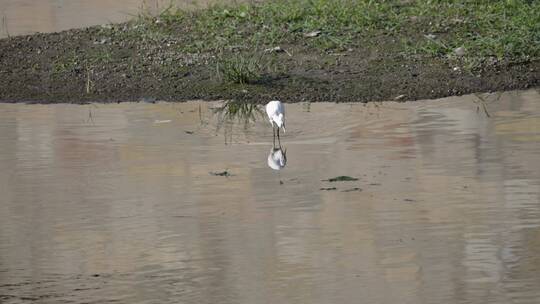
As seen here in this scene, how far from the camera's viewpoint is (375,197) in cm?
794

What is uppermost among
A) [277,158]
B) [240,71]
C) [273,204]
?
[240,71]

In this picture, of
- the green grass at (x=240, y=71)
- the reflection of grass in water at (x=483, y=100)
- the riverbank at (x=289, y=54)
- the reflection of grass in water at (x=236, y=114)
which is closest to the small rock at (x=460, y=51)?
the riverbank at (x=289, y=54)

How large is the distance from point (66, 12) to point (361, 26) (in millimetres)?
4168

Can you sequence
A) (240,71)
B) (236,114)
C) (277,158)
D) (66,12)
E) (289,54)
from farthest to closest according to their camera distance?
(66,12), (289,54), (240,71), (236,114), (277,158)

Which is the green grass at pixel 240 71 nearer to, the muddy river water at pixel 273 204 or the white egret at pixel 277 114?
the muddy river water at pixel 273 204

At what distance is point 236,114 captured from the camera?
10.7 m

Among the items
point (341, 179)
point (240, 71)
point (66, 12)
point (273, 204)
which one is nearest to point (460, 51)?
point (240, 71)

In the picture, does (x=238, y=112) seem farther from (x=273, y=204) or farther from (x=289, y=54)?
(x=273, y=204)

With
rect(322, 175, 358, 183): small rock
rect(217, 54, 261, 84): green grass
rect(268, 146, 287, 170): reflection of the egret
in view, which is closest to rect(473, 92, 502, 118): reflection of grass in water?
rect(217, 54, 261, 84): green grass

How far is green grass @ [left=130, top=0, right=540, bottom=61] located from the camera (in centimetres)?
1200

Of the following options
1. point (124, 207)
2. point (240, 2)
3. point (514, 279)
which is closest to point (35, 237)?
point (124, 207)

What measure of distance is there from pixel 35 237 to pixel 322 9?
6214 mm

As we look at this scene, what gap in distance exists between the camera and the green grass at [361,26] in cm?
1200

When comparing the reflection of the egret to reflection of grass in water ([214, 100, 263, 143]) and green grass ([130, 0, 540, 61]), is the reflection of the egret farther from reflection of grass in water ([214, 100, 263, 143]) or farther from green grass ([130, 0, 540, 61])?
green grass ([130, 0, 540, 61])
